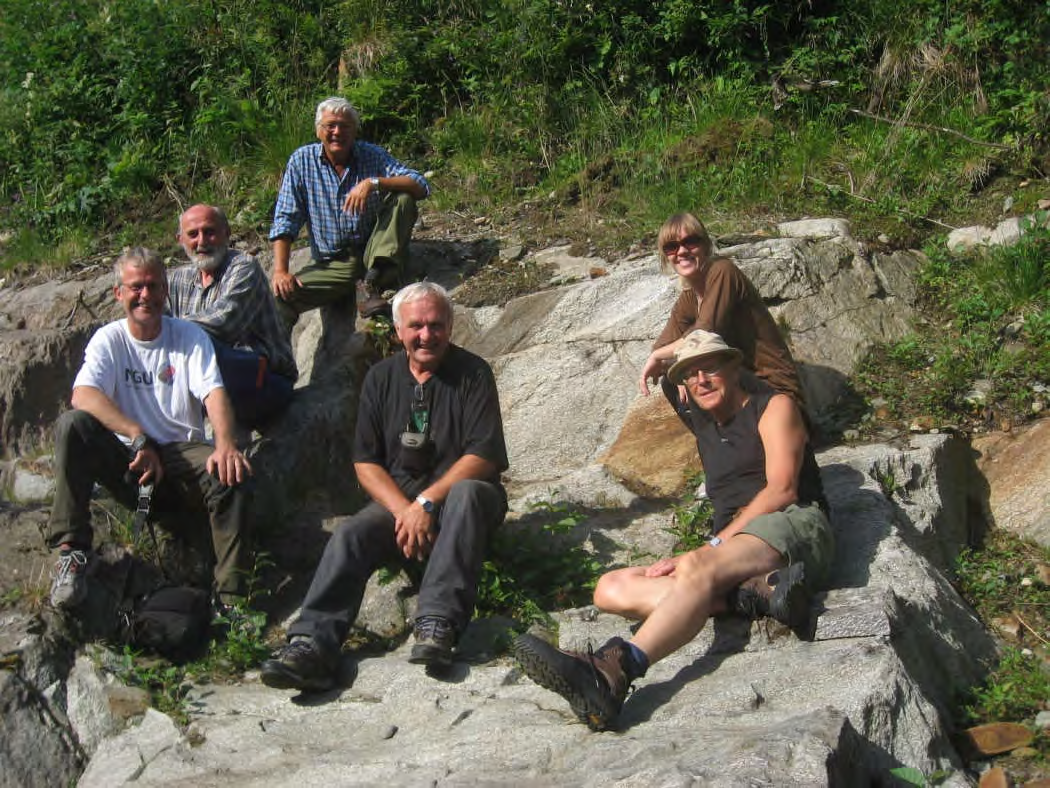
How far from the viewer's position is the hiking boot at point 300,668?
14.3ft

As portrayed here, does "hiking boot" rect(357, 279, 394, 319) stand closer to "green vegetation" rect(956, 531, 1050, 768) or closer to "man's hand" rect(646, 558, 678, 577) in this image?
"man's hand" rect(646, 558, 678, 577)

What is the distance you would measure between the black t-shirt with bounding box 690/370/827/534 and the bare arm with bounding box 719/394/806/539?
7 centimetres

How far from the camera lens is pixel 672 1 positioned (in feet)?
31.4

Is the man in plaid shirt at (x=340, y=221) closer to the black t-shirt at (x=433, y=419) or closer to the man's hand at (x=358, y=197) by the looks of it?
the man's hand at (x=358, y=197)

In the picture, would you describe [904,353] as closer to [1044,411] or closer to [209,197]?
[1044,411]

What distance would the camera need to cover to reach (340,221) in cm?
727

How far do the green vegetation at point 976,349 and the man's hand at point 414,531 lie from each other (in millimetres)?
2776

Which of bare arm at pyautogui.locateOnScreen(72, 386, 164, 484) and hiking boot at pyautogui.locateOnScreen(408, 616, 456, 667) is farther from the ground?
A: bare arm at pyautogui.locateOnScreen(72, 386, 164, 484)

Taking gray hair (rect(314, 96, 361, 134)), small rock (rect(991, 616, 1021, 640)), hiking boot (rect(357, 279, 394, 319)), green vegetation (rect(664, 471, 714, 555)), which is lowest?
small rock (rect(991, 616, 1021, 640))

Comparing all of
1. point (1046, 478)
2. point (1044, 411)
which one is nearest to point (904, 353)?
point (1044, 411)

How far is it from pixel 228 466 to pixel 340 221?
8.47ft

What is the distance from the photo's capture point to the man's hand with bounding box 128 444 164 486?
5.11m

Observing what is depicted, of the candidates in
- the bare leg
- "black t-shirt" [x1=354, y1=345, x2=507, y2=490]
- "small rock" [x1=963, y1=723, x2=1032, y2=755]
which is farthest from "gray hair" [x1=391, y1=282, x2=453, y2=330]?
"small rock" [x1=963, y1=723, x2=1032, y2=755]

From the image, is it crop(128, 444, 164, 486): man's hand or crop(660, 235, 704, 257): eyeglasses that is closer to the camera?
crop(128, 444, 164, 486): man's hand
